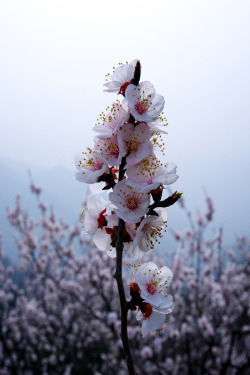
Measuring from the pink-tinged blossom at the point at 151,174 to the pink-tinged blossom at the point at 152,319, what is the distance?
1.35ft

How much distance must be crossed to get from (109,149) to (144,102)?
192 millimetres

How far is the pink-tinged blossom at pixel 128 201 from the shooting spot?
3.05ft

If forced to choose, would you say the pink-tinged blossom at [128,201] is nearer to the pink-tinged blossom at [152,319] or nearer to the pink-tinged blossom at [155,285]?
the pink-tinged blossom at [155,285]

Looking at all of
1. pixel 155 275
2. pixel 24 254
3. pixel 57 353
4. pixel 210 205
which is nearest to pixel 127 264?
pixel 155 275

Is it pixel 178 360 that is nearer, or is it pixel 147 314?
pixel 147 314

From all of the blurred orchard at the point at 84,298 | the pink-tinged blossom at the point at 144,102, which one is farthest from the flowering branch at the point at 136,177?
the blurred orchard at the point at 84,298

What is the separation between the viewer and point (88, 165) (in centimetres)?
110

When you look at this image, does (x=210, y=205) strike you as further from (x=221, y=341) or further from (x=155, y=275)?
(x=155, y=275)

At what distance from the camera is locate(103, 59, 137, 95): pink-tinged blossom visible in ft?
3.35

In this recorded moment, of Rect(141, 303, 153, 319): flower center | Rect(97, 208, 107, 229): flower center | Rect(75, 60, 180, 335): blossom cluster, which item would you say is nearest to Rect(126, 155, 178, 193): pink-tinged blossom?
Rect(75, 60, 180, 335): blossom cluster

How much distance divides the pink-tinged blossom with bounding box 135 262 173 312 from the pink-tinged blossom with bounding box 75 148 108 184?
1.18ft

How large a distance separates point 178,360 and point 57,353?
387 centimetres

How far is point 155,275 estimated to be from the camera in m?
1.04

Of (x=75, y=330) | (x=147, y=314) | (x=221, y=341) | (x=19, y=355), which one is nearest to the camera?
(x=147, y=314)
